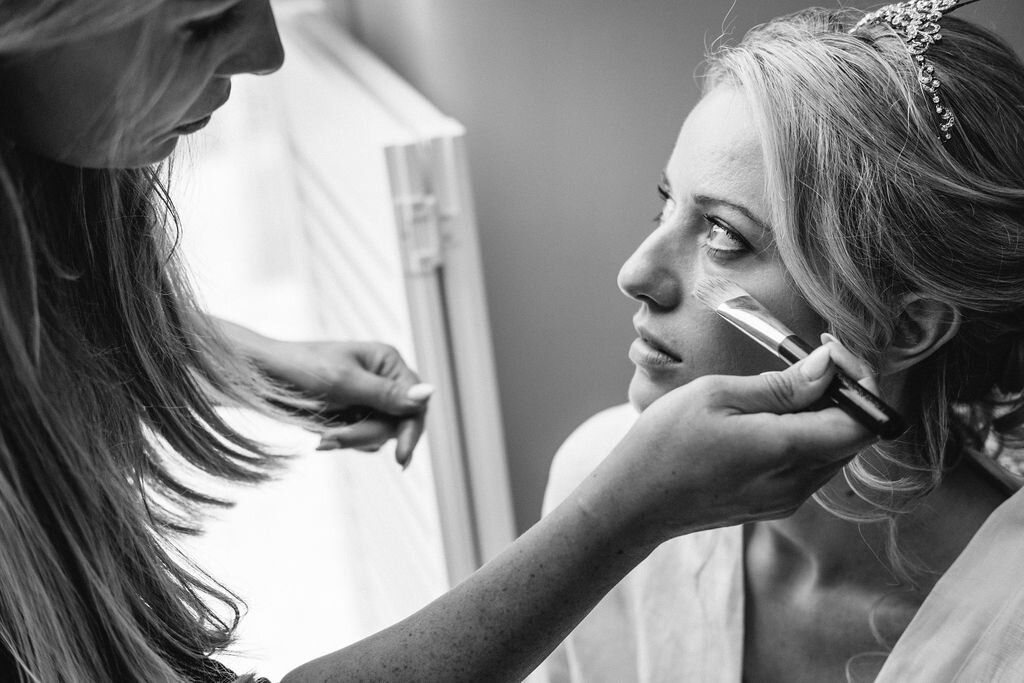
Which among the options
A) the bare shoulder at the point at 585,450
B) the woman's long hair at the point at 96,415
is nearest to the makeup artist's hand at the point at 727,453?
the woman's long hair at the point at 96,415

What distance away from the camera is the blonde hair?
0.82 m

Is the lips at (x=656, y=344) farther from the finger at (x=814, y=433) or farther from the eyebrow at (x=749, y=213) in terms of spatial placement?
the finger at (x=814, y=433)

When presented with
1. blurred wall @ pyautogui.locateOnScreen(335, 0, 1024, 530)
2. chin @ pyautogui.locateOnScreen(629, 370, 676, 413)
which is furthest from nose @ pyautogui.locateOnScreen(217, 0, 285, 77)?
blurred wall @ pyautogui.locateOnScreen(335, 0, 1024, 530)

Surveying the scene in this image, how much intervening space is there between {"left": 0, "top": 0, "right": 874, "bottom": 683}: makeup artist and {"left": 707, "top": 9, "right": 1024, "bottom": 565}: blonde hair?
Result: 22cm

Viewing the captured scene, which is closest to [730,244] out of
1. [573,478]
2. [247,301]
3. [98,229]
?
[573,478]

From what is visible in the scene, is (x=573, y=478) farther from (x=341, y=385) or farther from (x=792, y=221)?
(x=792, y=221)

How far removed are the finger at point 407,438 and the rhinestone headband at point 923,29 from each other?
1.69 ft

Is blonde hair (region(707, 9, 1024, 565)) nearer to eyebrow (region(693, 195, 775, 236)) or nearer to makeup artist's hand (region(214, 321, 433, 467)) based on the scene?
eyebrow (region(693, 195, 775, 236))

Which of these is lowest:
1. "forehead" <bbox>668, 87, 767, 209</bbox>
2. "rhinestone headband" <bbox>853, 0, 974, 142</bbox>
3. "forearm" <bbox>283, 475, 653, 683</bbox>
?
"forearm" <bbox>283, 475, 653, 683</bbox>

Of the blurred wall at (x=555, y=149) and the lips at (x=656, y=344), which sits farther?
the blurred wall at (x=555, y=149)

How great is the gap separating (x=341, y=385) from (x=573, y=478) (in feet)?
0.90

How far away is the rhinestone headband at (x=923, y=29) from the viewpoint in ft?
2.67

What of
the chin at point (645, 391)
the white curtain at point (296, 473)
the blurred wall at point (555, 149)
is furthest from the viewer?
the white curtain at point (296, 473)

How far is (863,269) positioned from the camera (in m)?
0.85
